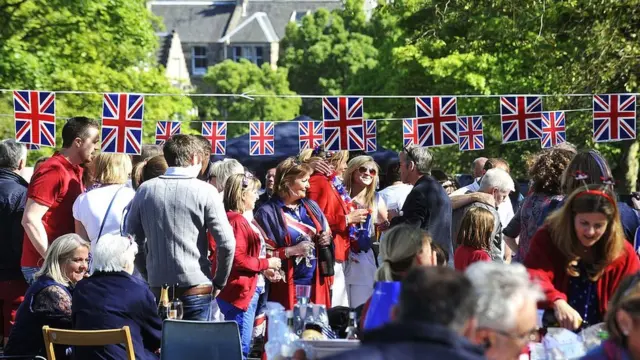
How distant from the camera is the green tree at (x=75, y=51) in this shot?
2366 cm

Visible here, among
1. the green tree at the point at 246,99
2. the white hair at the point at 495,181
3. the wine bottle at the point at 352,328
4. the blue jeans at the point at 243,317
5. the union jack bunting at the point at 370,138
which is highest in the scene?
the green tree at the point at 246,99

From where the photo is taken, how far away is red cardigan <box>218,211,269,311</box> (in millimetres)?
8055

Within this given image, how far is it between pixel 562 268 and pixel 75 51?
957 inches

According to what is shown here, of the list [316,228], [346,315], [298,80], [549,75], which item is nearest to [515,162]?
[549,75]

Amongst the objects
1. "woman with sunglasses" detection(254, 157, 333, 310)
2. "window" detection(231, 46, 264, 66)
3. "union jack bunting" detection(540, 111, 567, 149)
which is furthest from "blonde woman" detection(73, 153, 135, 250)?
"window" detection(231, 46, 264, 66)

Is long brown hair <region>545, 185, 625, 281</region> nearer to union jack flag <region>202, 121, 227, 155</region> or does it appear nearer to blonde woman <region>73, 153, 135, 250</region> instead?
blonde woman <region>73, 153, 135, 250</region>

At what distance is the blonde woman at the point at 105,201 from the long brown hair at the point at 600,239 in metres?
3.52

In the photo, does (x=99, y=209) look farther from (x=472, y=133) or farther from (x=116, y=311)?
(x=472, y=133)

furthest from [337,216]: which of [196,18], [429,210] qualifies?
[196,18]

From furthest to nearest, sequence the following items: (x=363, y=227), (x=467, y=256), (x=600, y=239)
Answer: (x=363, y=227) < (x=467, y=256) < (x=600, y=239)

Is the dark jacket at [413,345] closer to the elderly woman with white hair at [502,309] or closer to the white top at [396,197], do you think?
Result: the elderly woman with white hair at [502,309]

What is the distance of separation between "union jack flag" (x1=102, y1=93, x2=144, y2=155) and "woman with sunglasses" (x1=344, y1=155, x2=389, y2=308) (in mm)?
5558

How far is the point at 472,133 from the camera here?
2192 centimetres

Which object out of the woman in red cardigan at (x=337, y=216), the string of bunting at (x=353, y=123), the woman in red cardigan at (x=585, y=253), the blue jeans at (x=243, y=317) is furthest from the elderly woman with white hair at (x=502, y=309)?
the string of bunting at (x=353, y=123)
